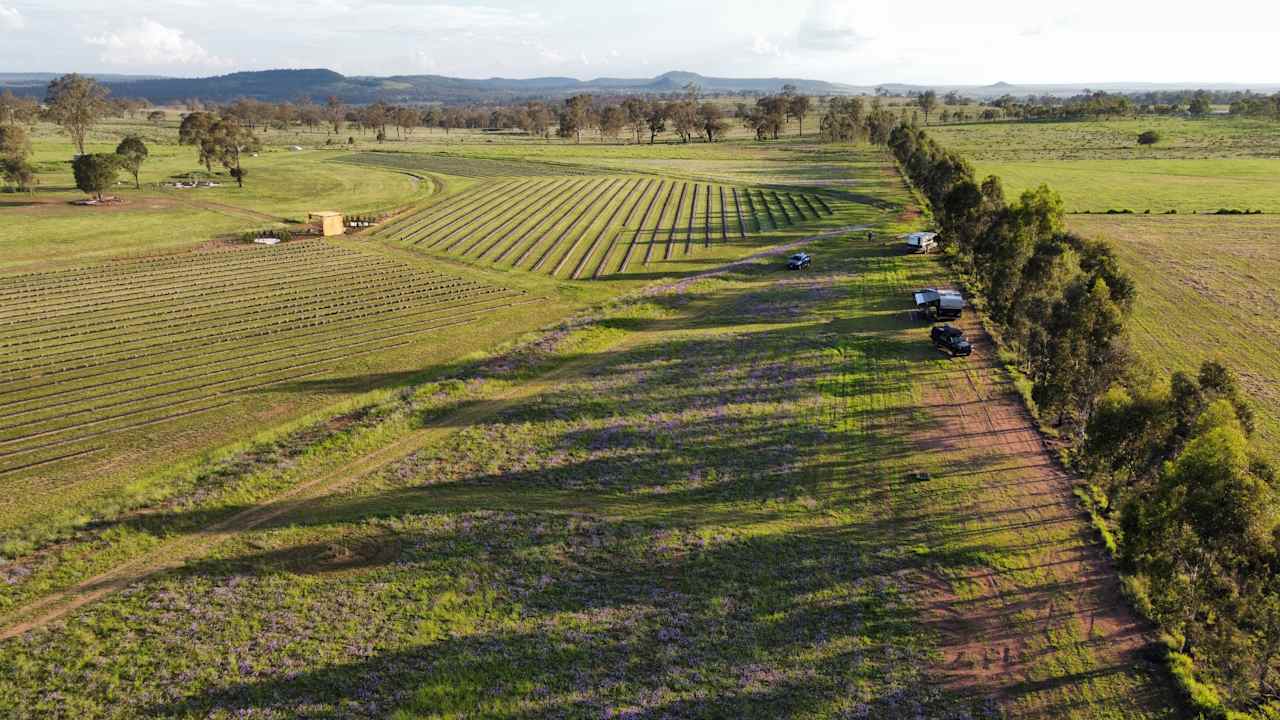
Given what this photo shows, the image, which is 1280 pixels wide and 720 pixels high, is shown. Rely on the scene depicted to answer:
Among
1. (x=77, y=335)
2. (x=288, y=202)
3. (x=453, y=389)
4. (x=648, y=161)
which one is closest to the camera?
(x=453, y=389)

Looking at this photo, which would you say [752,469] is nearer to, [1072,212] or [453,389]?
[453,389]

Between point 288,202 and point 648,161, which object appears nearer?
point 288,202

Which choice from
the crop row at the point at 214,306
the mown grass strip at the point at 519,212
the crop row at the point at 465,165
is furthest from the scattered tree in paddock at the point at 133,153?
the crop row at the point at 214,306

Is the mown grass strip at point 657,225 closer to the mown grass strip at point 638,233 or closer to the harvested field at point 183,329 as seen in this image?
the mown grass strip at point 638,233

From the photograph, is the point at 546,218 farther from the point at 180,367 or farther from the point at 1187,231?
the point at 1187,231

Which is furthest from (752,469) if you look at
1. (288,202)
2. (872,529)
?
(288,202)

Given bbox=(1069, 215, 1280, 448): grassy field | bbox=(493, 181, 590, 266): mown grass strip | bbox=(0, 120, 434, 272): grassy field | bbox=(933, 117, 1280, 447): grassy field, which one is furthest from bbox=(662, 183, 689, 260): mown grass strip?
bbox=(0, 120, 434, 272): grassy field

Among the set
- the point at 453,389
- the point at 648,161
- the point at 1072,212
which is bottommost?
the point at 453,389

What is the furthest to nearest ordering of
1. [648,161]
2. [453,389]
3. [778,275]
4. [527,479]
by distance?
[648,161], [778,275], [453,389], [527,479]
